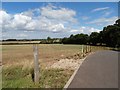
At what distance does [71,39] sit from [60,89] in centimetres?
14642

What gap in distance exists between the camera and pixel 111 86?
962 centimetres

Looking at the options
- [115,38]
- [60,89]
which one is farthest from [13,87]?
[115,38]

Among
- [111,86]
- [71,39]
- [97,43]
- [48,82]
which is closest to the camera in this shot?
[111,86]

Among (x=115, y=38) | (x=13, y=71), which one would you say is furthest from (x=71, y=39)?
(x=13, y=71)

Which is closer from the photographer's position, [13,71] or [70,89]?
[70,89]

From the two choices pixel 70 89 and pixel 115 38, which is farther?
pixel 115 38

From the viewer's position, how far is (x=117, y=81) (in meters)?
10.8

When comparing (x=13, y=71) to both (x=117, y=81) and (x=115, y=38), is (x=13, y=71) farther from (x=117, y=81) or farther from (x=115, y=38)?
(x=115, y=38)

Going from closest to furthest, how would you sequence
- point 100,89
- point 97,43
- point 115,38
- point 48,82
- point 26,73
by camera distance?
point 100,89 < point 48,82 < point 26,73 < point 115,38 < point 97,43

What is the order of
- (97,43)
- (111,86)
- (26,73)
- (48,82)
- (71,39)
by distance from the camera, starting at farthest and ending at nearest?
(71,39), (97,43), (26,73), (48,82), (111,86)

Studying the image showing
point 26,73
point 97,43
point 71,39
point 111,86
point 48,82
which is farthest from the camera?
point 71,39

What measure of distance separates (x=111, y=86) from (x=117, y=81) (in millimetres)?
1259

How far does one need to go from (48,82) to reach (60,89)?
4.85 ft

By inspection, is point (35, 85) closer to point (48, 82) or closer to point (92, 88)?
point (48, 82)
